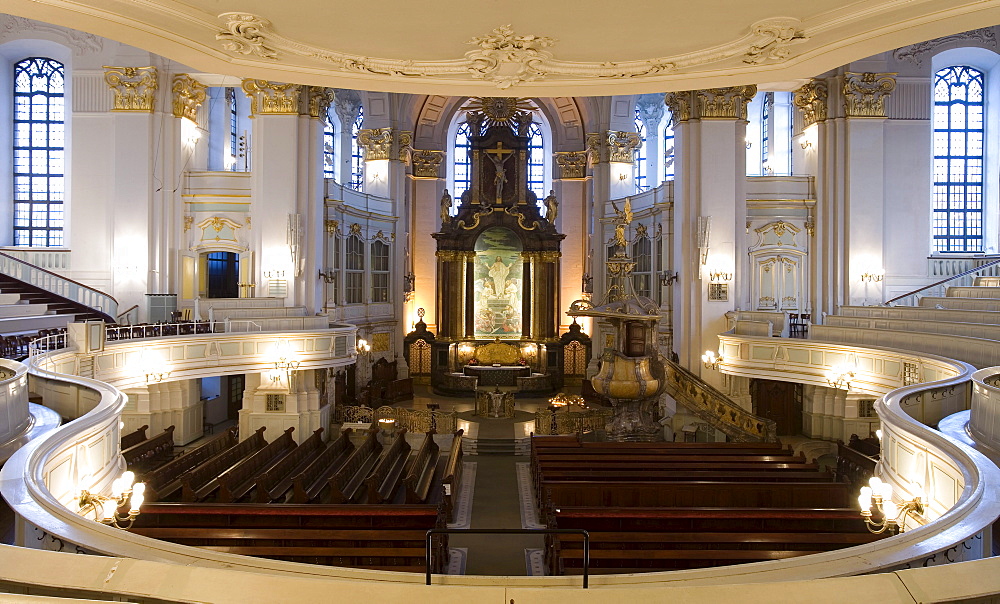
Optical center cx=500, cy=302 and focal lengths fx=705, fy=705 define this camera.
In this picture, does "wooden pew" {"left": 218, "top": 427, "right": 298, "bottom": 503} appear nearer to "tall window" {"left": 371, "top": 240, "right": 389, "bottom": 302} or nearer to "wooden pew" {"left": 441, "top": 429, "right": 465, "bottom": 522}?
"wooden pew" {"left": 441, "top": 429, "right": 465, "bottom": 522}

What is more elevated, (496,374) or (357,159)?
(357,159)

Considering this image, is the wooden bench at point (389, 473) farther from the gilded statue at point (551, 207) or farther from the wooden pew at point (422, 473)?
the gilded statue at point (551, 207)

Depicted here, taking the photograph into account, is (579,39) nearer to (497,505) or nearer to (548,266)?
(497,505)

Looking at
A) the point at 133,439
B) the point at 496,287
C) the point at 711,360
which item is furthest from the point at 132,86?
the point at 711,360

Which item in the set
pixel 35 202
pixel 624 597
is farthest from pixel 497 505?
pixel 35 202

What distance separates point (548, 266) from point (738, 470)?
52.1 feet

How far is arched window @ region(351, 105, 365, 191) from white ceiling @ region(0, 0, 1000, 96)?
21203mm

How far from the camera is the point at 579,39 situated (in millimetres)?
5312

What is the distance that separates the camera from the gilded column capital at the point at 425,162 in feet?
91.5

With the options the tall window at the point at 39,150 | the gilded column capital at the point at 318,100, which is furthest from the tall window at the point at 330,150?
the tall window at the point at 39,150

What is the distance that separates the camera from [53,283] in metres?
16.6

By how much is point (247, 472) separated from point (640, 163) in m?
19.9

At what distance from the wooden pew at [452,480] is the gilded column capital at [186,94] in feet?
40.5

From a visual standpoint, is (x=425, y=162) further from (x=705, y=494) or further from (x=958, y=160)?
(x=705, y=494)
